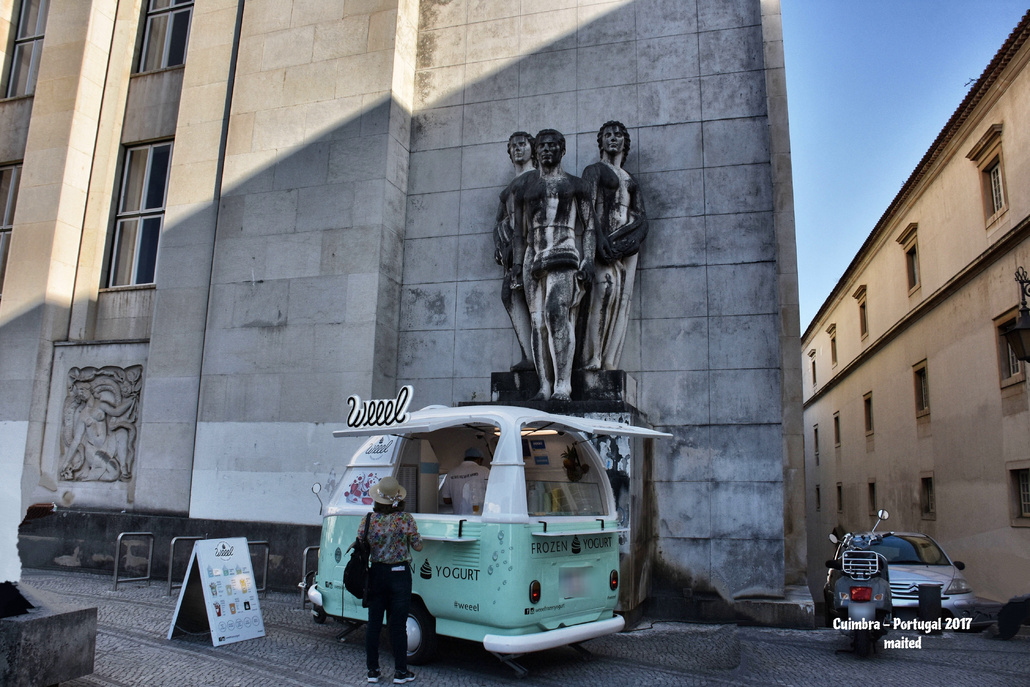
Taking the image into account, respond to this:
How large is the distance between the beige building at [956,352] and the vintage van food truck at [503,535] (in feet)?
48.0

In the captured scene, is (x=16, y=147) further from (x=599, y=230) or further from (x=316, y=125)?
(x=599, y=230)

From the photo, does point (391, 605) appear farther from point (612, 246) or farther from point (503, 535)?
point (612, 246)

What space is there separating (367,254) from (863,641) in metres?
8.16

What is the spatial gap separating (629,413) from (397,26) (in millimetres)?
7406

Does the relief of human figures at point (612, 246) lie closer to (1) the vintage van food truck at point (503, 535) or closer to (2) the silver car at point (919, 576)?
(1) the vintage van food truck at point (503, 535)

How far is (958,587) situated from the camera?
476 inches

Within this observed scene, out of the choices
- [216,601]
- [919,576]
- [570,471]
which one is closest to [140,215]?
[216,601]

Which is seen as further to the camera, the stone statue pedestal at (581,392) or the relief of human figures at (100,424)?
the relief of human figures at (100,424)

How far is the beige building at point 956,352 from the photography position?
1823 centimetres

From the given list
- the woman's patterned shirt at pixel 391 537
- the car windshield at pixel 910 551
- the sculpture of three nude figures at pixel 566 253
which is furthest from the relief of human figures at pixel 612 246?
the car windshield at pixel 910 551

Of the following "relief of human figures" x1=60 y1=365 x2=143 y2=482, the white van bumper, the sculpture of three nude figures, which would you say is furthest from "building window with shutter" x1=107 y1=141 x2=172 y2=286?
the white van bumper

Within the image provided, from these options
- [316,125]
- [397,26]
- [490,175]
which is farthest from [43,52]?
[490,175]

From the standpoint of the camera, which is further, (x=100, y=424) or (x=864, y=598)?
(x=100, y=424)

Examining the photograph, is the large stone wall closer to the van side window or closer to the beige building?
the van side window
